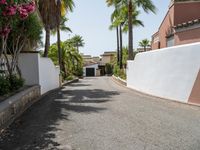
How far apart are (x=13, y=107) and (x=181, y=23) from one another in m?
13.6

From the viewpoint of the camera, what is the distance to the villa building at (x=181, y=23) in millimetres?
15780

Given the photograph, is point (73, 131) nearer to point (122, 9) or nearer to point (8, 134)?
point (8, 134)

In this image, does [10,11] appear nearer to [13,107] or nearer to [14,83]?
[13,107]

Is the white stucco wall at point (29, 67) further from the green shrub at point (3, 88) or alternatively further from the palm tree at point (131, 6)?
the palm tree at point (131, 6)

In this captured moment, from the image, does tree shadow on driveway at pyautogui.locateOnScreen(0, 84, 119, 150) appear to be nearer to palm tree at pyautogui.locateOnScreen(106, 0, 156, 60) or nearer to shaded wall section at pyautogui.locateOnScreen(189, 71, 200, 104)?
shaded wall section at pyautogui.locateOnScreen(189, 71, 200, 104)

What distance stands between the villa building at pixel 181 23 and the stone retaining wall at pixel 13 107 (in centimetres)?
962

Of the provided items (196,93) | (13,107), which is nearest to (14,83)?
(13,107)

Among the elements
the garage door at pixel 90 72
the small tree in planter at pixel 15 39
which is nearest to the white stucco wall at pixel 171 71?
the small tree in planter at pixel 15 39

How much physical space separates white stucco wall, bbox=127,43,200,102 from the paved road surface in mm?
1267

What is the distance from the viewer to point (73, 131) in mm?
6676

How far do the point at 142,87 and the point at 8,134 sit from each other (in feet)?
35.1

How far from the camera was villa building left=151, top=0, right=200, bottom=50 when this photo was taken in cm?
1578

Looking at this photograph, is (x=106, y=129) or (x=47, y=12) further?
(x=47, y=12)

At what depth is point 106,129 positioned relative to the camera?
6793mm
